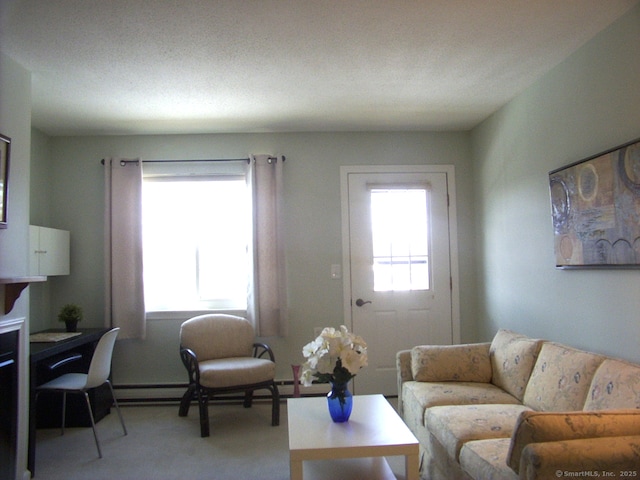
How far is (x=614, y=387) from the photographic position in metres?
2.06

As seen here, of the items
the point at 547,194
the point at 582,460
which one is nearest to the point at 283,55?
the point at 547,194

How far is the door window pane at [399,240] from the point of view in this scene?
439cm

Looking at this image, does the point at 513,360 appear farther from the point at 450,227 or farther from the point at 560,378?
the point at 450,227

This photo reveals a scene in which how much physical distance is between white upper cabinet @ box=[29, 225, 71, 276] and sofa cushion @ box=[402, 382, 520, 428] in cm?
292

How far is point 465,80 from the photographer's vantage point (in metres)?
3.28

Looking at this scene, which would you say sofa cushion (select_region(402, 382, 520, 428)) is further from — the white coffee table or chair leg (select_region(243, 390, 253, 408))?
chair leg (select_region(243, 390, 253, 408))

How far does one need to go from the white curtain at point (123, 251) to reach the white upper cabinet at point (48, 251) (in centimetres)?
37

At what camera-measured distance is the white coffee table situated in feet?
6.80

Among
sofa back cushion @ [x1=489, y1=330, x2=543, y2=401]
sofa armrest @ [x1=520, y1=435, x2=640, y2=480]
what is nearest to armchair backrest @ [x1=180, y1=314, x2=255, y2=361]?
sofa back cushion @ [x1=489, y1=330, x2=543, y2=401]

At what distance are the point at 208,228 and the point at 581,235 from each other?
3082mm

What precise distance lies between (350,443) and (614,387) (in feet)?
3.92

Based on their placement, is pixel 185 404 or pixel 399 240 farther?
pixel 399 240

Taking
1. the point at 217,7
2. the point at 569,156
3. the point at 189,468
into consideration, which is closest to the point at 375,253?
the point at 569,156

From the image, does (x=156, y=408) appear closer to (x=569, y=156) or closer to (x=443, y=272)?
(x=443, y=272)
